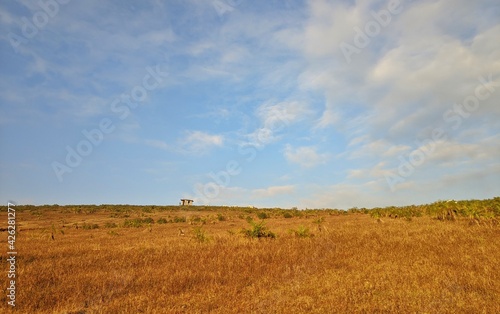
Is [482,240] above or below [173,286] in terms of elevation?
above

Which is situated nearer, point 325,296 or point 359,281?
point 325,296

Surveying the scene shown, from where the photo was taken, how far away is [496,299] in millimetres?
5680

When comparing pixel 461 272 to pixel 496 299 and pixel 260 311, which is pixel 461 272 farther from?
pixel 260 311

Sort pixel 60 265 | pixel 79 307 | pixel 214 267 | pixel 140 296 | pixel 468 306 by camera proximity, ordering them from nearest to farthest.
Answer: pixel 468 306 → pixel 79 307 → pixel 140 296 → pixel 214 267 → pixel 60 265

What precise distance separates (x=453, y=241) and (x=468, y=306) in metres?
6.52

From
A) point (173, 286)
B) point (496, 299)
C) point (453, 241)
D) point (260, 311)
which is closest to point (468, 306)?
point (496, 299)

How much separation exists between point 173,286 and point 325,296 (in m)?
3.33

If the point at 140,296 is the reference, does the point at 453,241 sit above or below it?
above

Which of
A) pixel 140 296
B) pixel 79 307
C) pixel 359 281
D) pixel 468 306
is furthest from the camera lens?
pixel 359 281

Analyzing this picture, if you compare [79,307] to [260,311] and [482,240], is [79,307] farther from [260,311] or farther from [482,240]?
[482,240]

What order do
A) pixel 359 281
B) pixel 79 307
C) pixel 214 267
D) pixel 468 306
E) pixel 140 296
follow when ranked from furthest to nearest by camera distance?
pixel 214 267 < pixel 359 281 < pixel 140 296 < pixel 79 307 < pixel 468 306

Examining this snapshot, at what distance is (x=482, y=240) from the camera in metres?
11.0

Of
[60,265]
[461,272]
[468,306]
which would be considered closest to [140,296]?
[60,265]

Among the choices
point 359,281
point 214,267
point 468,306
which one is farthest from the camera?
point 214,267
